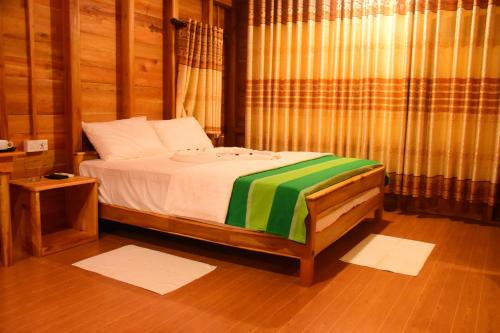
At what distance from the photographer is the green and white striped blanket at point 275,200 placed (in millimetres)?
2529

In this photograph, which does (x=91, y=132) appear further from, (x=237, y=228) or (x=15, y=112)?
(x=237, y=228)

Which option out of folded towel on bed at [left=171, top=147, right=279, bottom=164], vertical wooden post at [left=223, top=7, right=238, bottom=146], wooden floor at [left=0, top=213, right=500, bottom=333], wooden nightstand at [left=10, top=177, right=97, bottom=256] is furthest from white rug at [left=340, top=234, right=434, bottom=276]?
vertical wooden post at [left=223, top=7, right=238, bottom=146]

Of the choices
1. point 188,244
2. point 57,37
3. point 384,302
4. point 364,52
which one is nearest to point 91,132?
point 57,37

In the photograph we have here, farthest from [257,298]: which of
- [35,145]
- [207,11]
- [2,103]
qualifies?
[207,11]

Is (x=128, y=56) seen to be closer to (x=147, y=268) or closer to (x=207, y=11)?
(x=207, y=11)

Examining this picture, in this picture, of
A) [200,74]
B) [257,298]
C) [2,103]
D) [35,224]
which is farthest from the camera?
Answer: [200,74]

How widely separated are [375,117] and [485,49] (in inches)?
44.8

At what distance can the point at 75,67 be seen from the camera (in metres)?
3.49

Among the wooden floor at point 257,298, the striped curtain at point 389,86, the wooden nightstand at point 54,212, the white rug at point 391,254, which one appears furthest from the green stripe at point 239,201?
the striped curtain at point 389,86

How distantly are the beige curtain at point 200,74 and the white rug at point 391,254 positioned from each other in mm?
Result: 2270

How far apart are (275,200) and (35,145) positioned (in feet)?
6.25

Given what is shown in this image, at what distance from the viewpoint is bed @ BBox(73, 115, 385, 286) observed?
2.62 m

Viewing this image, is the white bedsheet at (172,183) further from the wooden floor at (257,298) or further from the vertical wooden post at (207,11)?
the vertical wooden post at (207,11)

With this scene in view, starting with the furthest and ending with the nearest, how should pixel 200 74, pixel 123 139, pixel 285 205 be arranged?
pixel 200 74
pixel 123 139
pixel 285 205
